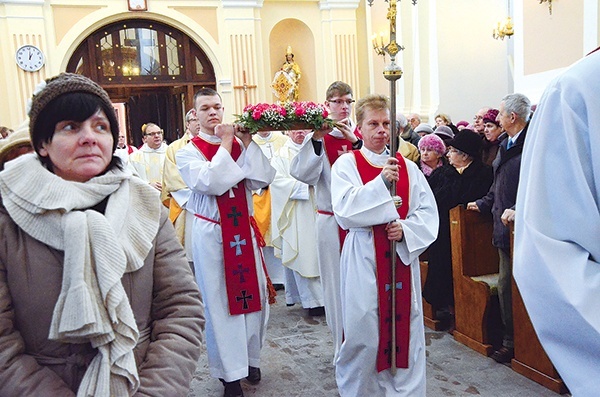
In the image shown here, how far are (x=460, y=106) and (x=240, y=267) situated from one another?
30.0 feet

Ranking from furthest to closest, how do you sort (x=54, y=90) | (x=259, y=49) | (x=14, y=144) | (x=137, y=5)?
(x=259, y=49), (x=137, y=5), (x=14, y=144), (x=54, y=90)

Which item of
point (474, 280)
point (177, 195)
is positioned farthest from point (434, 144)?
point (177, 195)

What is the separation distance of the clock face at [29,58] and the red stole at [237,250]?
9.66 m

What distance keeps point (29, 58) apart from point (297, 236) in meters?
8.91

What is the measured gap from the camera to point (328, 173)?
4309 mm

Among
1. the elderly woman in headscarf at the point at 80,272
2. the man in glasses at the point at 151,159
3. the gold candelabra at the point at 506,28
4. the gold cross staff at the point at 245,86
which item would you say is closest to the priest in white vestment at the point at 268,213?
the man in glasses at the point at 151,159

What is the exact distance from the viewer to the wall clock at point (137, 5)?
12538mm

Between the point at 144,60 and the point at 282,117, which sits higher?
the point at 144,60

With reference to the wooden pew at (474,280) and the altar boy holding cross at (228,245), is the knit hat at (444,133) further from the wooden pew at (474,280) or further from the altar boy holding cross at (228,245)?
the altar boy holding cross at (228,245)

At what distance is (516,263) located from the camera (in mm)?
1230

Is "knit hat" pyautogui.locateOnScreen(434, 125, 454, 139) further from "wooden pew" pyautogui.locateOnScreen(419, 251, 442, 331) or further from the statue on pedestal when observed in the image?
the statue on pedestal

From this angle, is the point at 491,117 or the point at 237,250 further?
the point at 491,117

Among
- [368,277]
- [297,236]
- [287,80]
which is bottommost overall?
[297,236]

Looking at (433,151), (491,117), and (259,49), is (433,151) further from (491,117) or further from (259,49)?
(259,49)
